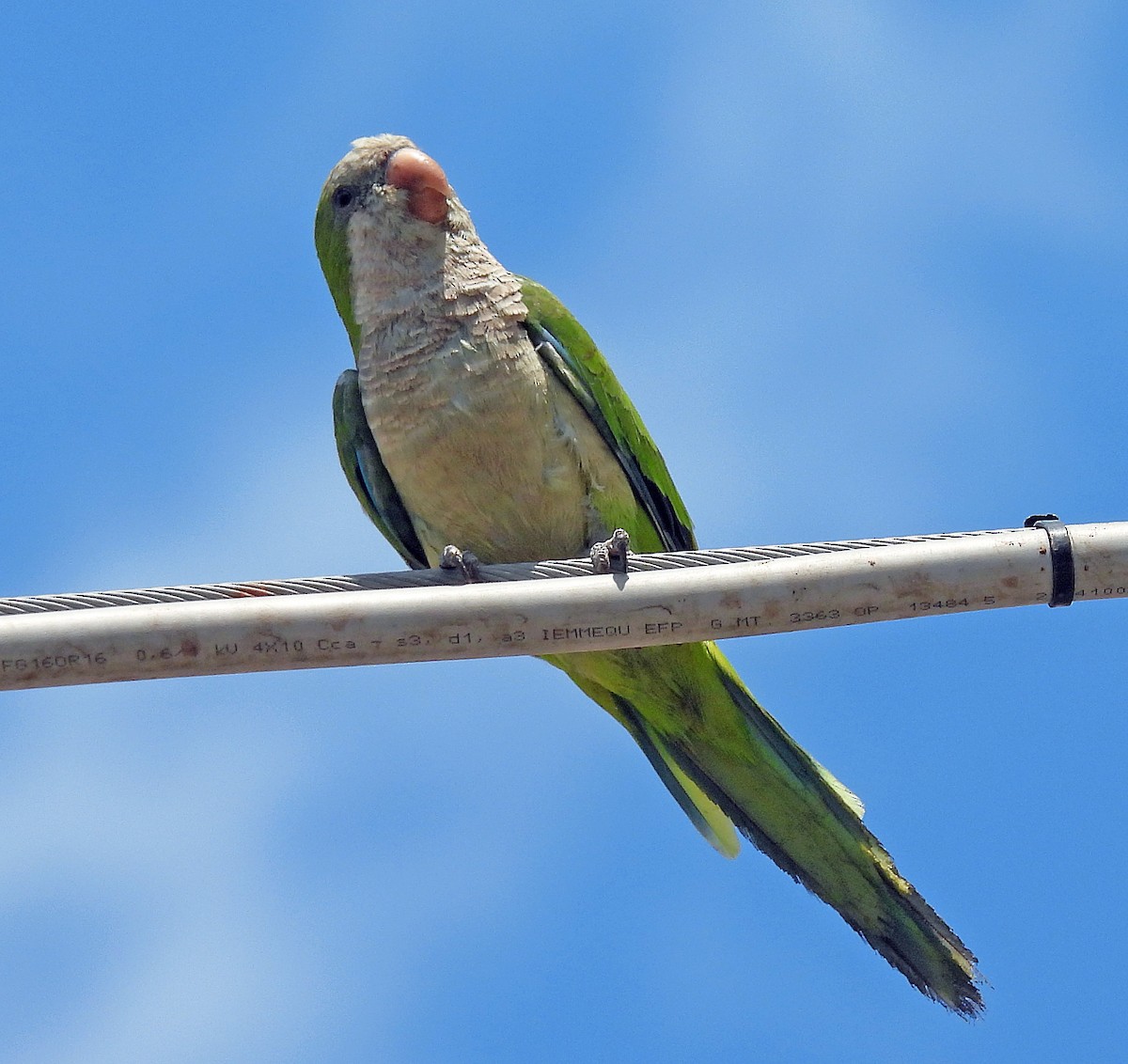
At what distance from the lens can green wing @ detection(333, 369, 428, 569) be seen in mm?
6027

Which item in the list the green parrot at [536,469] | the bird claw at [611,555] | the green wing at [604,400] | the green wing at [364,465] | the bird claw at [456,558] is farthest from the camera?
the green wing at [364,465]

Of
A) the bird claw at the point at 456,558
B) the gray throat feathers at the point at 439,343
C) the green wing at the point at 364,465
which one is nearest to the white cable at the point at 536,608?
the bird claw at the point at 456,558

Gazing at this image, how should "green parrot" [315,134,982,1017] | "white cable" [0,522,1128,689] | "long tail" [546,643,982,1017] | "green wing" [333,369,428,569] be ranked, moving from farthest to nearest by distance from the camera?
"green wing" [333,369,428,569], "green parrot" [315,134,982,1017], "long tail" [546,643,982,1017], "white cable" [0,522,1128,689]

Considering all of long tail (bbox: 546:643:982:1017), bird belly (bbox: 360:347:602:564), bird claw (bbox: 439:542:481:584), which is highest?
bird belly (bbox: 360:347:602:564)

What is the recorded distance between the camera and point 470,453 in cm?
552

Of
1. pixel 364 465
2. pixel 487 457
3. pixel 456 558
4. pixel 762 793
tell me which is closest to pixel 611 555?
pixel 456 558

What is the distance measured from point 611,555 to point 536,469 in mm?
1344

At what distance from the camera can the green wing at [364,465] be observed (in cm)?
603

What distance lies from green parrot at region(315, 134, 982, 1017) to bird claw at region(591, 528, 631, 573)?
3.89 feet

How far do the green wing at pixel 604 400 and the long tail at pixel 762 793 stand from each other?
0.64m

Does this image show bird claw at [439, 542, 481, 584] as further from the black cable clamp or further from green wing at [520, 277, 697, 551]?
the black cable clamp

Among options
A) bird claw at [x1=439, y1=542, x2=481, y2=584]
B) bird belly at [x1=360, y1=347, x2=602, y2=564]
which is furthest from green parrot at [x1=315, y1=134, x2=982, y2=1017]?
bird claw at [x1=439, y1=542, x2=481, y2=584]

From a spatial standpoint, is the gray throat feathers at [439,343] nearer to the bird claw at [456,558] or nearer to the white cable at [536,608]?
the bird claw at [456,558]

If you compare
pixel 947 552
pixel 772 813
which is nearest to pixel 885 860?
pixel 772 813
